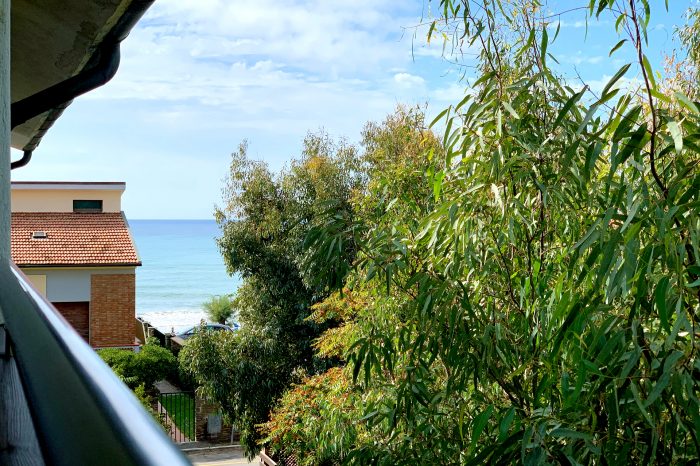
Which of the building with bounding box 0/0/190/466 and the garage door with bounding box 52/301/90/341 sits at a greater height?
the garage door with bounding box 52/301/90/341

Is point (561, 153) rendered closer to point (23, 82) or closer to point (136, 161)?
point (23, 82)

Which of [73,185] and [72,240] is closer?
[72,240]

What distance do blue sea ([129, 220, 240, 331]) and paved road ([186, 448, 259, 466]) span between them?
19797 mm

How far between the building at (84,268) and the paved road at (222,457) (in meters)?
3.17

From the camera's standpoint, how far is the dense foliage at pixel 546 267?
6.43 feet

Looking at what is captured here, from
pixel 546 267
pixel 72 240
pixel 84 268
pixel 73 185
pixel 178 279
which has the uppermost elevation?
pixel 178 279

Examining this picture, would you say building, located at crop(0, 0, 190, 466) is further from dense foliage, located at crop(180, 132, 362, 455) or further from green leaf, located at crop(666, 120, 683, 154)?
dense foliage, located at crop(180, 132, 362, 455)

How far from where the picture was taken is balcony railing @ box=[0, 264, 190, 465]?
1.10 ft

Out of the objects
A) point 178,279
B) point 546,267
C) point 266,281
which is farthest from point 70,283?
point 178,279

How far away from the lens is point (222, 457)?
53.2ft

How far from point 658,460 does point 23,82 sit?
333 centimetres

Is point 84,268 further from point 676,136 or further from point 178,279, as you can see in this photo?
point 178,279

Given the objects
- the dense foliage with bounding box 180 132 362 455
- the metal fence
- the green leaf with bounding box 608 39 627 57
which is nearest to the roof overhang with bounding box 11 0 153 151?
the green leaf with bounding box 608 39 627 57

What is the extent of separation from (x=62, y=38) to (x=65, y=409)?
267cm
